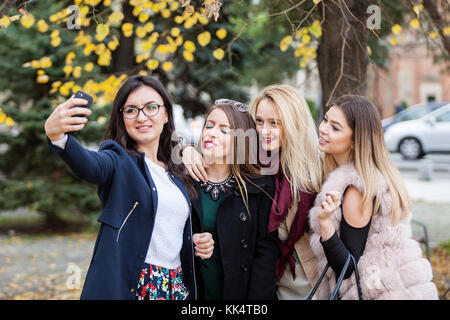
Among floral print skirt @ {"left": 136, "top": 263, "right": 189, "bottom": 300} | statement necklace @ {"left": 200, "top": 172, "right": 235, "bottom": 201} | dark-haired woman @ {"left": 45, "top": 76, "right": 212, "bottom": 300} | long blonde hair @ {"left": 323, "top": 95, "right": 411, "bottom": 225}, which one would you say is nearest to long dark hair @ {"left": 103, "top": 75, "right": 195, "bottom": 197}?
dark-haired woman @ {"left": 45, "top": 76, "right": 212, "bottom": 300}

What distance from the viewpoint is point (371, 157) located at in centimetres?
274

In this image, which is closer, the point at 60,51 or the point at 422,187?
the point at 60,51

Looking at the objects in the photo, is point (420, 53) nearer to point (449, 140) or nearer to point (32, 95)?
point (449, 140)

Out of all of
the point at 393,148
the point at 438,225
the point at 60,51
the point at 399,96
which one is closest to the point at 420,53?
the point at 399,96

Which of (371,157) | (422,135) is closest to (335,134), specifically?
(371,157)

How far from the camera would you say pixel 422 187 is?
1310cm

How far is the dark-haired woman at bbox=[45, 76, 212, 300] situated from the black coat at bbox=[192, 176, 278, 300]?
189 mm

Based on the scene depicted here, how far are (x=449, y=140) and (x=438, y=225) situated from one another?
6.32m

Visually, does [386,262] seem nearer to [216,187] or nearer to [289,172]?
[289,172]

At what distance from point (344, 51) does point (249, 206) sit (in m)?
2.09

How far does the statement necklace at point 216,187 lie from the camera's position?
2.84 meters

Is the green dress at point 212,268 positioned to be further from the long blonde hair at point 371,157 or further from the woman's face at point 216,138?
the long blonde hair at point 371,157

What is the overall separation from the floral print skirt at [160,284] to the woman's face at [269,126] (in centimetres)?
92
